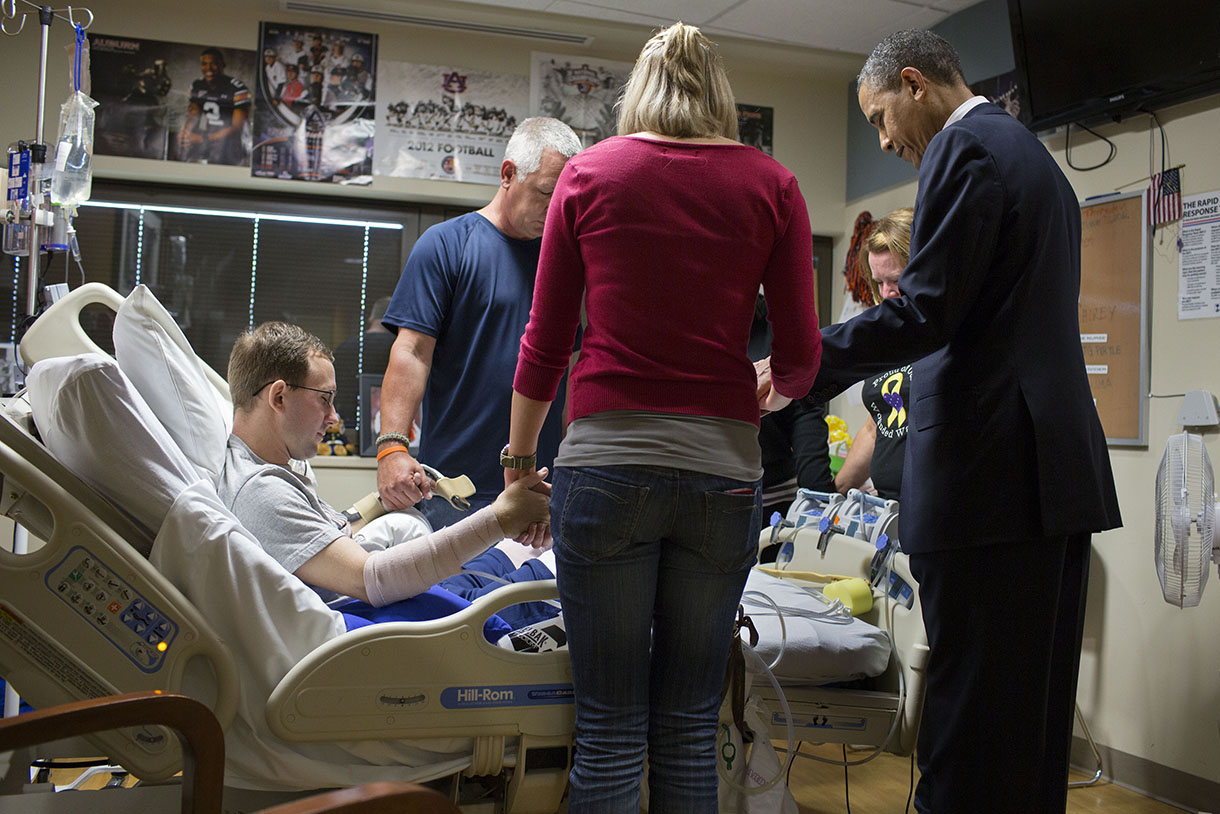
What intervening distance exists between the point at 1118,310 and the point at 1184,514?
42.5 inches

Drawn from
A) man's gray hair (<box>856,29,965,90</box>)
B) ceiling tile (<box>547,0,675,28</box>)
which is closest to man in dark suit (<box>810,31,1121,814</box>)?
man's gray hair (<box>856,29,965,90</box>)

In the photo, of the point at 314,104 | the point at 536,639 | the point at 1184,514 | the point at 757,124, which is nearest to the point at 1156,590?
the point at 1184,514

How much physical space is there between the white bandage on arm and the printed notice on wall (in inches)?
93.0

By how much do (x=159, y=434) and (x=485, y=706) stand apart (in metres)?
0.71

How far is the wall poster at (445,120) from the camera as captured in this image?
426 centimetres

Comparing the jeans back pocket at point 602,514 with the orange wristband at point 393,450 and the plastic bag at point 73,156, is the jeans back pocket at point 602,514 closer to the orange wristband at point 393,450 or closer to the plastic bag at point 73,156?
the orange wristband at point 393,450

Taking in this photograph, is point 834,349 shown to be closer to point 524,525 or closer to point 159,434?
point 524,525

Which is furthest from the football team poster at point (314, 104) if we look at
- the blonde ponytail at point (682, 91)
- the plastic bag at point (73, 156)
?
the blonde ponytail at point (682, 91)

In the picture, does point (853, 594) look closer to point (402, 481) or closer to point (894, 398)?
point (894, 398)

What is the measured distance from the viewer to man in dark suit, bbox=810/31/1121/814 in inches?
63.4

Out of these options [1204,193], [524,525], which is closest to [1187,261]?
[1204,193]

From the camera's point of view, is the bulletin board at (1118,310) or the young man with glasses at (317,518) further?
the bulletin board at (1118,310)

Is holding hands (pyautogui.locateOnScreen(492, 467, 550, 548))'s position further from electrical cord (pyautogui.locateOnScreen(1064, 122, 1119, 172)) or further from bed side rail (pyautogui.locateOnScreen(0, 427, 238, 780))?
electrical cord (pyautogui.locateOnScreen(1064, 122, 1119, 172))

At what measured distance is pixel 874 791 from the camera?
→ 2.66m
